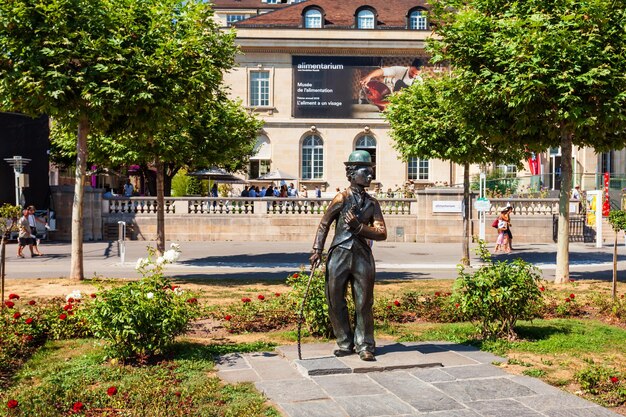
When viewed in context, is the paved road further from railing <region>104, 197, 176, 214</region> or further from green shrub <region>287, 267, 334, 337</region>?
green shrub <region>287, 267, 334, 337</region>

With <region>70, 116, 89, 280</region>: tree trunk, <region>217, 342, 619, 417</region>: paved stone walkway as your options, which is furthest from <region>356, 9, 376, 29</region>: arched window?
<region>217, 342, 619, 417</region>: paved stone walkway

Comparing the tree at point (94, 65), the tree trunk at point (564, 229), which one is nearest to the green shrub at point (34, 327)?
the tree at point (94, 65)

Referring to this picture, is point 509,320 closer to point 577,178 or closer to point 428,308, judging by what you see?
point 428,308

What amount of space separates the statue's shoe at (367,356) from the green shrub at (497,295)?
1782 mm

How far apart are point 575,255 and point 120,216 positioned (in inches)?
711

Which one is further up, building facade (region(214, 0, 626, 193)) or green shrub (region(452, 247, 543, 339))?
building facade (region(214, 0, 626, 193))

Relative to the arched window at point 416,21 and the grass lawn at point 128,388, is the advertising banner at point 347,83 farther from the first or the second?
the grass lawn at point 128,388

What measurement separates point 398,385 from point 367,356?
743 mm

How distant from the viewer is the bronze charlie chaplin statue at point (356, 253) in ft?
24.1

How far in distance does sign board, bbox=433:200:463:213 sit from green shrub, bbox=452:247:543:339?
20297 millimetres

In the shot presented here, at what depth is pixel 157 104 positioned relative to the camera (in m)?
13.6

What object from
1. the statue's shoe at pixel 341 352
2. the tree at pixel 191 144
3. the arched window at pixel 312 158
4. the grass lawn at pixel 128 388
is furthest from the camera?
the arched window at pixel 312 158

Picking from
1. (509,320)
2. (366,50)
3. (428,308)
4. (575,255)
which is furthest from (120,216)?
(366,50)

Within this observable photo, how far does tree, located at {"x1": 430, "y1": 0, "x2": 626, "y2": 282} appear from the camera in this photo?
42.8 feet
